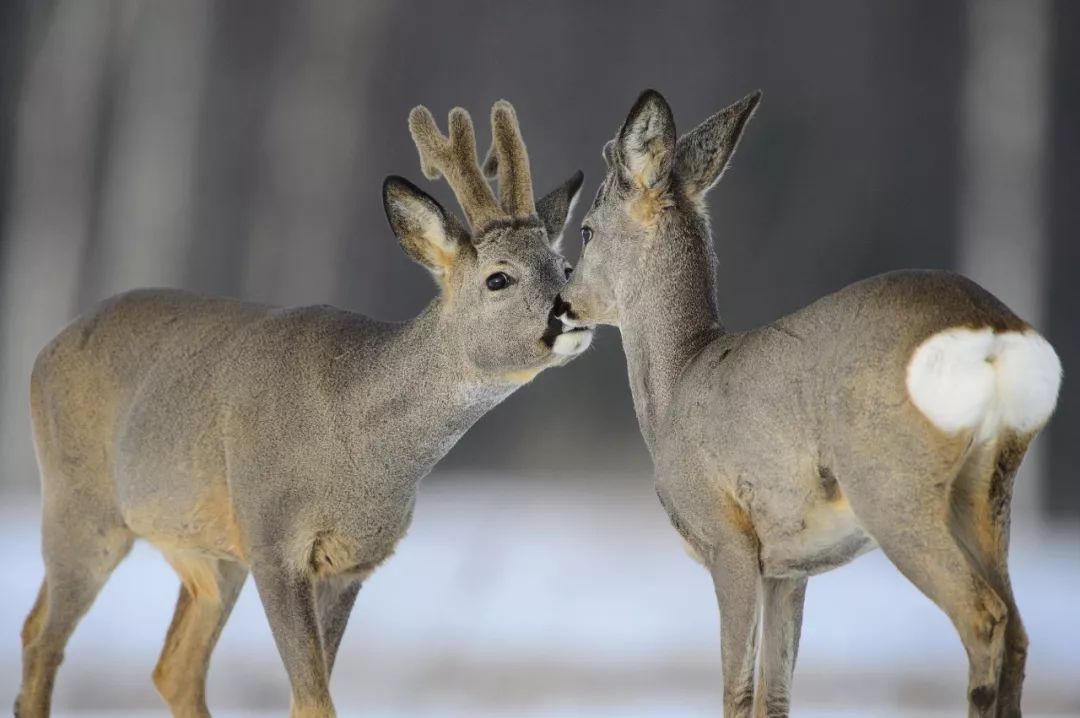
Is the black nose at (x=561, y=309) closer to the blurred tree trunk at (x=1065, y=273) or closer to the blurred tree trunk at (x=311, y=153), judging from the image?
the blurred tree trunk at (x=311, y=153)

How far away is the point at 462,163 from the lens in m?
3.80

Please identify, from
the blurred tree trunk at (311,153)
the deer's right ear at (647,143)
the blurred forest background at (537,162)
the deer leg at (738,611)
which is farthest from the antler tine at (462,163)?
the blurred tree trunk at (311,153)

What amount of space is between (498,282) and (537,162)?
421 cm

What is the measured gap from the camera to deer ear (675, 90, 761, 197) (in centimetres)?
346

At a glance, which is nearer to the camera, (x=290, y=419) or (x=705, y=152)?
(x=705, y=152)

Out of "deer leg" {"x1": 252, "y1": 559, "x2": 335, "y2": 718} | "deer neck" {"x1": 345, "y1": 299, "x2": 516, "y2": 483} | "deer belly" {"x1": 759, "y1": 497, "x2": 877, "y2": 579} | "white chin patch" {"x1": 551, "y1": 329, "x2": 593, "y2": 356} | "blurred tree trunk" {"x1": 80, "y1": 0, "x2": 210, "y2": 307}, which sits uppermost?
"blurred tree trunk" {"x1": 80, "y1": 0, "x2": 210, "y2": 307}

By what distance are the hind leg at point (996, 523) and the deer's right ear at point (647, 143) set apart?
97 centimetres

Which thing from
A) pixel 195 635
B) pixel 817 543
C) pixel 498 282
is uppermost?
pixel 498 282

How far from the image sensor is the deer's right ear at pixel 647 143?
129 inches

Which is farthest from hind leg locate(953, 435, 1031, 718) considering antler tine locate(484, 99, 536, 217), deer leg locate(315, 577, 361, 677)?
deer leg locate(315, 577, 361, 677)

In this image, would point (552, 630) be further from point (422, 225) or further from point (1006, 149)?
point (1006, 149)

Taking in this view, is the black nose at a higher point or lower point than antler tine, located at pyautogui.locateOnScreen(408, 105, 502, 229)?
lower

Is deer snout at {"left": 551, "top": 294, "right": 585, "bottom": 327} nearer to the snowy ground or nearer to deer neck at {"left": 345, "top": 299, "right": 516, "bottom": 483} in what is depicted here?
deer neck at {"left": 345, "top": 299, "right": 516, "bottom": 483}

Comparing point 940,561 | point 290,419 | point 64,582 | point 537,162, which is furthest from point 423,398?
point 537,162
